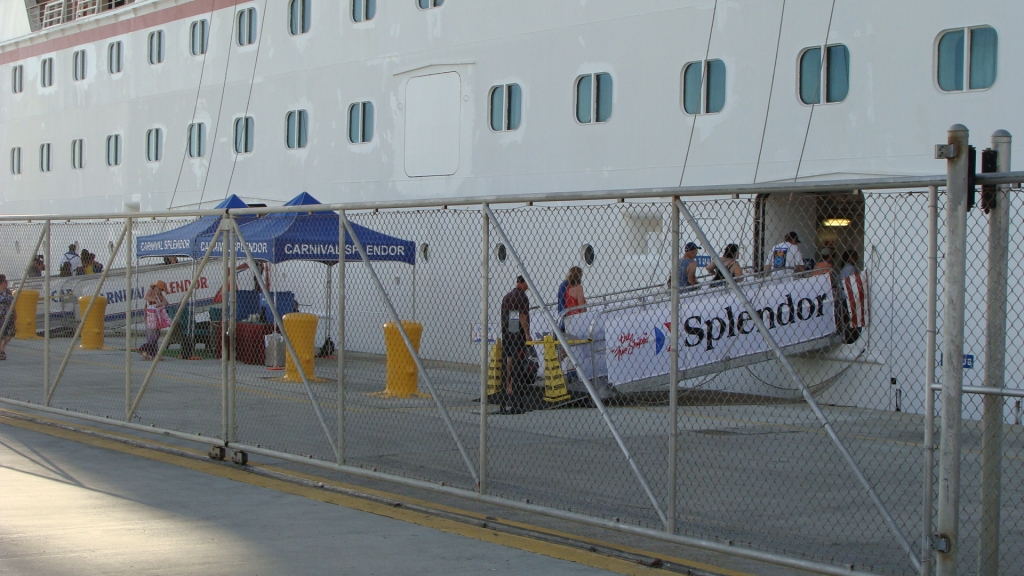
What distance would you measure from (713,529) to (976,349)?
6496 millimetres

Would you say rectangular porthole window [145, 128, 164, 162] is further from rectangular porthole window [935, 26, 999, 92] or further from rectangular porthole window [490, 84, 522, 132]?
rectangular porthole window [935, 26, 999, 92]

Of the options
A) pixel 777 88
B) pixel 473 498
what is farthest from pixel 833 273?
pixel 473 498

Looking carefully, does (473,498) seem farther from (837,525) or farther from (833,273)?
(833,273)

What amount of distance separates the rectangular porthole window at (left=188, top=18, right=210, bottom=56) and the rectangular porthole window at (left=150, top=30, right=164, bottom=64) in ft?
4.50

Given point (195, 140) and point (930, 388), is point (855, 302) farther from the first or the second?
point (195, 140)

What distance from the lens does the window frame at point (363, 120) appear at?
20594 millimetres

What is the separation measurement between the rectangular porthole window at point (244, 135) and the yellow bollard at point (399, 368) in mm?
12677

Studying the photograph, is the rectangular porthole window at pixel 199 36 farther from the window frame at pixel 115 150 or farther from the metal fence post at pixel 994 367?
the metal fence post at pixel 994 367

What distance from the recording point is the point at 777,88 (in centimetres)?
1471

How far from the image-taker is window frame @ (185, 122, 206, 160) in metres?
24.9

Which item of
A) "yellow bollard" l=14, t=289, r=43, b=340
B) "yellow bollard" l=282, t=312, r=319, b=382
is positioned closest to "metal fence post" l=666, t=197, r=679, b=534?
"yellow bollard" l=282, t=312, r=319, b=382

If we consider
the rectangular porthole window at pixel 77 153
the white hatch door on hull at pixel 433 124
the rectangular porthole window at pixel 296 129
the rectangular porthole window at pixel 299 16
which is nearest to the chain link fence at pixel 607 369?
the white hatch door on hull at pixel 433 124

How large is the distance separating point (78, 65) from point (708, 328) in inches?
900

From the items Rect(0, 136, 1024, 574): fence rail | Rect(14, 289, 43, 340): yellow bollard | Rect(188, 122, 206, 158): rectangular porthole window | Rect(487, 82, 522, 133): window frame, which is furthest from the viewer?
Rect(188, 122, 206, 158): rectangular porthole window
